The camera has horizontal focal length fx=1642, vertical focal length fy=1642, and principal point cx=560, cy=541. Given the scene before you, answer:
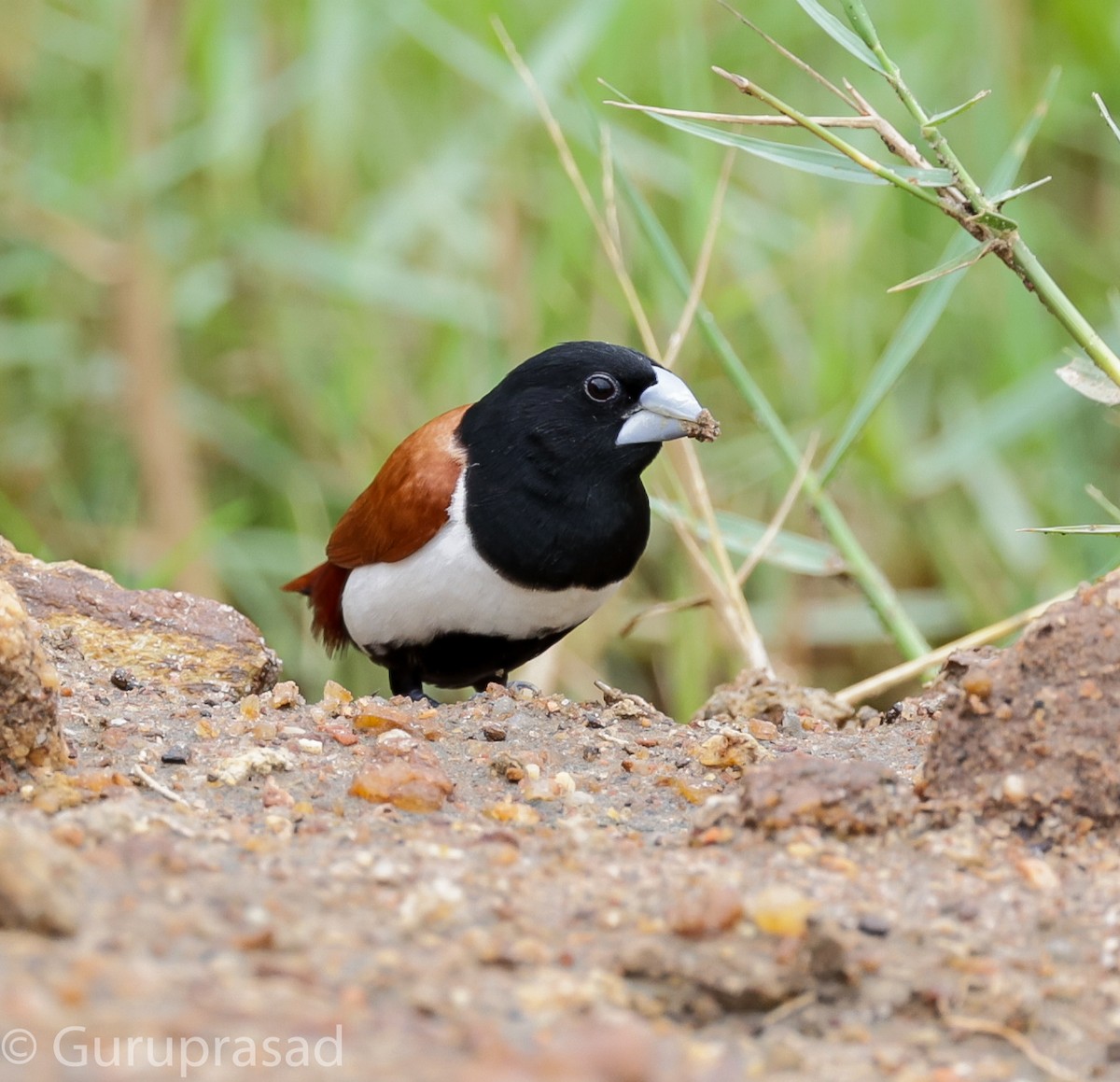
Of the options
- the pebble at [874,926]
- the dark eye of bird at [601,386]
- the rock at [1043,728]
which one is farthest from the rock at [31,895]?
the dark eye of bird at [601,386]

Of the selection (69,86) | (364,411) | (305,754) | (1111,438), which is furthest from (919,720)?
(69,86)

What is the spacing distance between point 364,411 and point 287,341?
1.60 ft

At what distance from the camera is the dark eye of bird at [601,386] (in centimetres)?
337

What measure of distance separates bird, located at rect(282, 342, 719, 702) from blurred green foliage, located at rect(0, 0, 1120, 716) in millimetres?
777

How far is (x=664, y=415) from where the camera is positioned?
3.30 meters

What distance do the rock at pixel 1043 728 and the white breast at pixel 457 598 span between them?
1.44 m

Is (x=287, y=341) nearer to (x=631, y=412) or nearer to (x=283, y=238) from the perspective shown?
(x=283, y=238)

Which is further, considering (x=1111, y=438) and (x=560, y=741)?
(x=1111, y=438)

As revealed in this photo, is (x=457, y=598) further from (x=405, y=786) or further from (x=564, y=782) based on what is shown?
(x=405, y=786)

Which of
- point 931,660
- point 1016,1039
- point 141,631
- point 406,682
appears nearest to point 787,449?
point 931,660

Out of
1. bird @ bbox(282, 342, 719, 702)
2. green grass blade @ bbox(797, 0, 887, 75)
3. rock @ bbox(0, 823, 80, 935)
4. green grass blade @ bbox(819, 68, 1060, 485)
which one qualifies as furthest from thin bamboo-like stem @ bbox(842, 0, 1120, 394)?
rock @ bbox(0, 823, 80, 935)

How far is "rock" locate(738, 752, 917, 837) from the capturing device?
5.95ft

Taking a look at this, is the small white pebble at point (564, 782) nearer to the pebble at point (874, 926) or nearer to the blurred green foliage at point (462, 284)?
the pebble at point (874, 926)

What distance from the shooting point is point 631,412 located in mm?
3354
